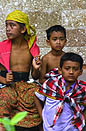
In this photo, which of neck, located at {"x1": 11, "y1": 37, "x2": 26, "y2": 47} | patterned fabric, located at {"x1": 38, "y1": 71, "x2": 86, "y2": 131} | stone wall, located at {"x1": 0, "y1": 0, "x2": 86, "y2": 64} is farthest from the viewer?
stone wall, located at {"x1": 0, "y1": 0, "x2": 86, "y2": 64}

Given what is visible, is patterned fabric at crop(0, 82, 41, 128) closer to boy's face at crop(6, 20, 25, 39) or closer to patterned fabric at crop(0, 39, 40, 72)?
patterned fabric at crop(0, 39, 40, 72)

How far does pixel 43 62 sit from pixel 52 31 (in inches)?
14.2

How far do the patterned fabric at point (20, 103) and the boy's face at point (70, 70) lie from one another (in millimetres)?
468

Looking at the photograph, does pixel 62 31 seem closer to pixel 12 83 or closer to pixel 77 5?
pixel 12 83

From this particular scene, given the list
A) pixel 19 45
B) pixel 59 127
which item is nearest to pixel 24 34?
pixel 19 45

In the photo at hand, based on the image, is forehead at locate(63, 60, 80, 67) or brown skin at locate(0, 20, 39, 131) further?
brown skin at locate(0, 20, 39, 131)

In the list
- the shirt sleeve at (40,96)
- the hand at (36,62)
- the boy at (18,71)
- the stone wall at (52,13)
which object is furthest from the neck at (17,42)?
the stone wall at (52,13)

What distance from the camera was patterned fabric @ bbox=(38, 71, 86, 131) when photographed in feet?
7.02

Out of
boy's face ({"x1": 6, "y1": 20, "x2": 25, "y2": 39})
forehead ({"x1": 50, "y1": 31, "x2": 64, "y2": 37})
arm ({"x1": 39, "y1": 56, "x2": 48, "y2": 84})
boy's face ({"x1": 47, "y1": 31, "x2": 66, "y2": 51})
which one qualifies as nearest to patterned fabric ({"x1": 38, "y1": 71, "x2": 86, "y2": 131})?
arm ({"x1": 39, "y1": 56, "x2": 48, "y2": 84})

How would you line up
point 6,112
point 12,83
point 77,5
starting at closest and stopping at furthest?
1. point 6,112
2. point 12,83
3. point 77,5

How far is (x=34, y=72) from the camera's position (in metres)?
2.59

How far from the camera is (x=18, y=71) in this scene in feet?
8.56

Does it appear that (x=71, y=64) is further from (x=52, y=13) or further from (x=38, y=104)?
(x=52, y=13)

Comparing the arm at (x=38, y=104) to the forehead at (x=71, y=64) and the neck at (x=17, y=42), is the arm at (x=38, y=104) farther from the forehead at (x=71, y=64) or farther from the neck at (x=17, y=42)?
the neck at (x=17, y=42)
